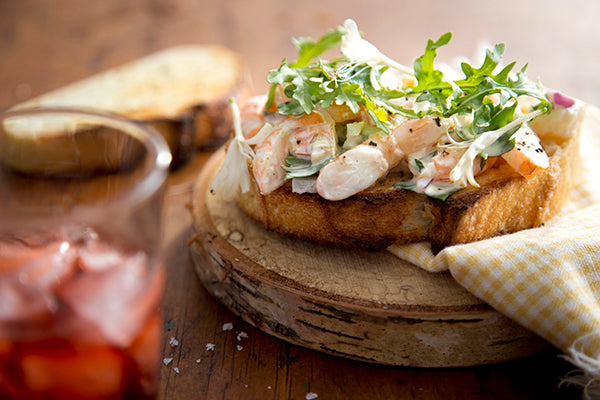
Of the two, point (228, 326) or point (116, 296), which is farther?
point (228, 326)

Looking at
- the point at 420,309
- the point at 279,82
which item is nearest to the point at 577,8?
the point at 279,82

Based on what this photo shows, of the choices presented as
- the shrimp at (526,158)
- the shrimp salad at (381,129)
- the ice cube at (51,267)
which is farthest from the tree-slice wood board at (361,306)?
the ice cube at (51,267)

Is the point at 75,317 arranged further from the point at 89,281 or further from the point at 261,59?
the point at 261,59

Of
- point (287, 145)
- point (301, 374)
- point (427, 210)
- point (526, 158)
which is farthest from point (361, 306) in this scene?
point (526, 158)

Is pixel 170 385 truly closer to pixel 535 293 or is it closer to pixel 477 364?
pixel 477 364

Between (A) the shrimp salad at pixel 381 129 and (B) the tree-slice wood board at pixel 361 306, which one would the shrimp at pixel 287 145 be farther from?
(B) the tree-slice wood board at pixel 361 306

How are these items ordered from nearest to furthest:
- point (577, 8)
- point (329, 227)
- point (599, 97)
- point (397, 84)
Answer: point (329, 227) < point (397, 84) < point (599, 97) < point (577, 8)
